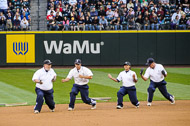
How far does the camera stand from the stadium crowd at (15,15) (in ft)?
93.2

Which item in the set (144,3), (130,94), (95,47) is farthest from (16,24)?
(130,94)

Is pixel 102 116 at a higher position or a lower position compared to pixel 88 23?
lower

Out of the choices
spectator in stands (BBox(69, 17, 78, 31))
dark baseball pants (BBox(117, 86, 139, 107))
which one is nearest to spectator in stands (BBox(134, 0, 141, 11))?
spectator in stands (BBox(69, 17, 78, 31))

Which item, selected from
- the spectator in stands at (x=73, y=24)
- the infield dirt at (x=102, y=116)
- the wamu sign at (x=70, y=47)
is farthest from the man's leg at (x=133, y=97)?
the wamu sign at (x=70, y=47)

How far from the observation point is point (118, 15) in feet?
94.1

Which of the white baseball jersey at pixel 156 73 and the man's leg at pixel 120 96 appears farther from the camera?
the white baseball jersey at pixel 156 73

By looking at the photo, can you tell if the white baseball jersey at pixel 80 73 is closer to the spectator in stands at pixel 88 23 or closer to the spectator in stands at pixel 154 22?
the spectator in stands at pixel 88 23

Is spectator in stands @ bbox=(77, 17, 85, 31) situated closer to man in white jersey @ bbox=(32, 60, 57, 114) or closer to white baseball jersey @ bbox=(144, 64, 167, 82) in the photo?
white baseball jersey @ bbox=(144, 64, 167, 82)

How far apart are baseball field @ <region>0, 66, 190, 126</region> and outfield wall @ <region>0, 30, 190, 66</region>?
7116mm

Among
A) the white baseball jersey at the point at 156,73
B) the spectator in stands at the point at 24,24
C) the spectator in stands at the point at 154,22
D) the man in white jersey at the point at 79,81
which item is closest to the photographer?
the man in white jersey at the point at 79,81

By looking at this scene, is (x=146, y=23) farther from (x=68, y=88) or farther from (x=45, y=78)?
(x=45, y=78)

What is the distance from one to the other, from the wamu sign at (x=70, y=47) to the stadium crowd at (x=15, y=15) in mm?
2119

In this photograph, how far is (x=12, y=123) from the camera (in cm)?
1111

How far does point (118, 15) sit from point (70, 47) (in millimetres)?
4163
